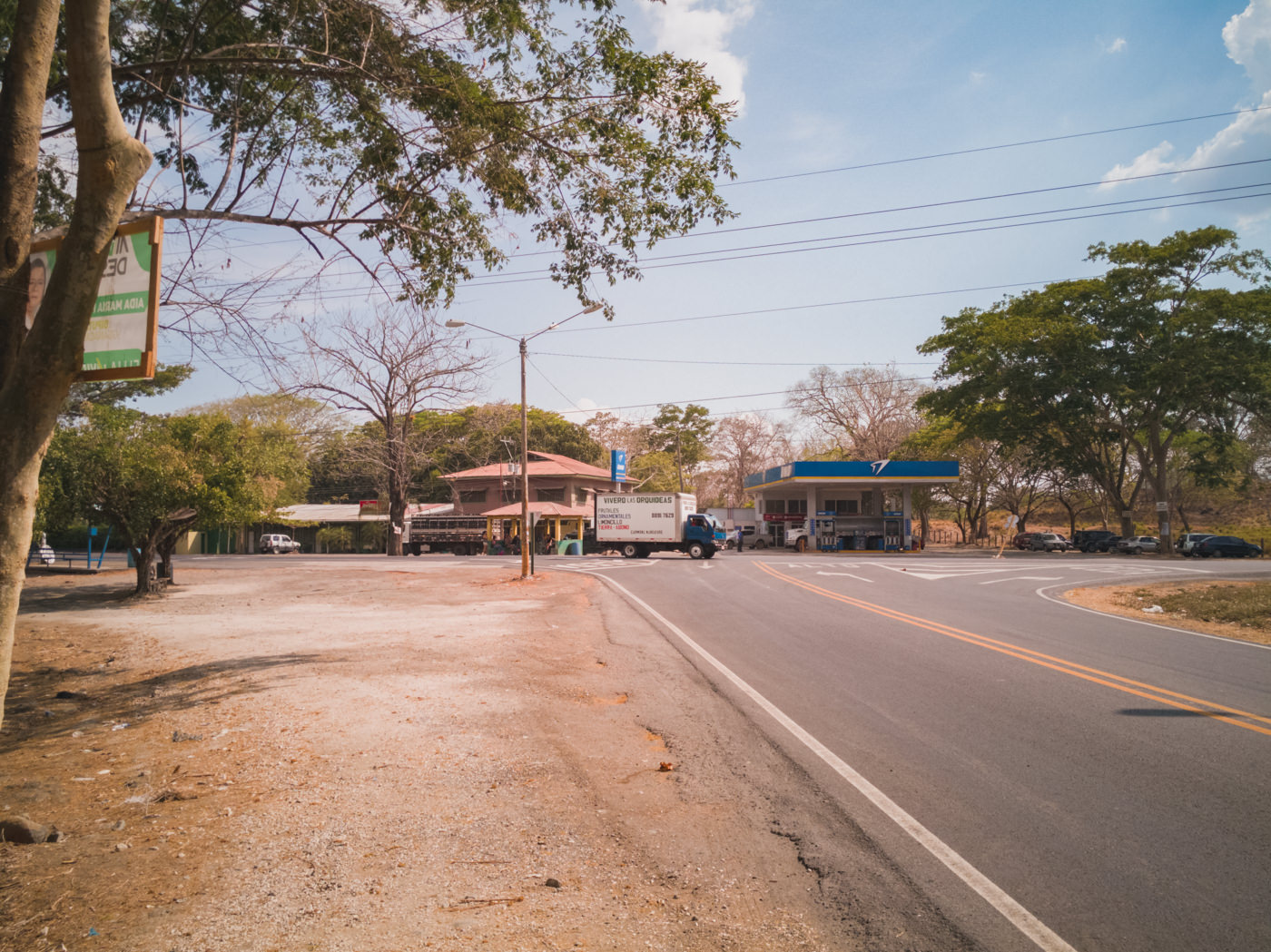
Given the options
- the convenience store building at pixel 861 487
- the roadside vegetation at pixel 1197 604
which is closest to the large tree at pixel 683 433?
the convenience store building at pixel 861 487

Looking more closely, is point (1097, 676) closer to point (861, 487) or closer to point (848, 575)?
point (848, 575)

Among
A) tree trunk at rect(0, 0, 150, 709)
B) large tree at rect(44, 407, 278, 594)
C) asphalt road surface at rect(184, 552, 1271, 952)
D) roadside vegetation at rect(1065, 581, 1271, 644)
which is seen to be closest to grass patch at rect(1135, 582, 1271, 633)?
roadside vegetation at rect(1065, 581, 1271, 644)

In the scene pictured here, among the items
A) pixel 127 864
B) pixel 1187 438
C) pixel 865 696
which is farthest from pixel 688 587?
pixel 1187 438

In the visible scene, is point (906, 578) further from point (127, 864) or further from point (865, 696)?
point (127, 864)

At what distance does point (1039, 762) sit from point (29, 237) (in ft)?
25.2

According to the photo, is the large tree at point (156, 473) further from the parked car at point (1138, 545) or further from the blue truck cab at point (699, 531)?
the parked car at point (1138, 545)

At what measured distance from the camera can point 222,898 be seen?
11.8 feet

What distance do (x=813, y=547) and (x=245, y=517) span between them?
4171cm

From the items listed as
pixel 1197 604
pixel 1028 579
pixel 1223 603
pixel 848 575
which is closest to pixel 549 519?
pixel 848 575

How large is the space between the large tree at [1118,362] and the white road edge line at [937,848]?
4563 cm

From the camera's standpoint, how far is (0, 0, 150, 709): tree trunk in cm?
380

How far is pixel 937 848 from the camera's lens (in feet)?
13.7

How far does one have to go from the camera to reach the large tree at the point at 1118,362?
41906 mm

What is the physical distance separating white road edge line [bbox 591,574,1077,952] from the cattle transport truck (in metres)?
32.3
